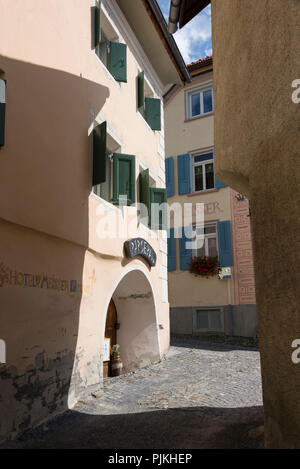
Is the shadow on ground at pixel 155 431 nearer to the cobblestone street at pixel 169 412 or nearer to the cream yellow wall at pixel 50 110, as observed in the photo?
the cobblestone street at pixel 169 412

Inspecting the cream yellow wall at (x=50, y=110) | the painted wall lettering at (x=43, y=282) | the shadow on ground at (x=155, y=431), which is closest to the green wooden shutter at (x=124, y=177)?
the cream yellow wall at (x=50, y=110)

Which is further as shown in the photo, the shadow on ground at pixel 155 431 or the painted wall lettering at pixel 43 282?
the painted wall lettering at pixel 43 282

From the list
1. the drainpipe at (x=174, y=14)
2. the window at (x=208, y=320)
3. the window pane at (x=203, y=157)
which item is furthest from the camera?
the window pane at (x=203, y=157)

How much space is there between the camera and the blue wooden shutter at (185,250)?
573 inches

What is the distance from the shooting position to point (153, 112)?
425 inches

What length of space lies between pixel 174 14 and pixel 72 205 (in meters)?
3.39

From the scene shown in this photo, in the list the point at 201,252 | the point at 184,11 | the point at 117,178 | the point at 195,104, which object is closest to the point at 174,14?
the point at 184,11

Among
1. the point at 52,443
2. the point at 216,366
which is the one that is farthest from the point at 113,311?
the point at 52,443

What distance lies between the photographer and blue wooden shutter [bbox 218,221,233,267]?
1377 cm

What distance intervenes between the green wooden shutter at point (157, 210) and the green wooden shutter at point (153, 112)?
6.06 feet

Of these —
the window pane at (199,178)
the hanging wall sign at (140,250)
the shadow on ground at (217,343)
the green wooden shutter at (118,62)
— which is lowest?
the shadow on ground at (217,343)

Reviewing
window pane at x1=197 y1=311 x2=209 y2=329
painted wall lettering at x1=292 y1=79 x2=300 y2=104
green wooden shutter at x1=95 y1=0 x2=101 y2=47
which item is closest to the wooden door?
window pane at x1=197 y1=311 x2=209 y2=329
